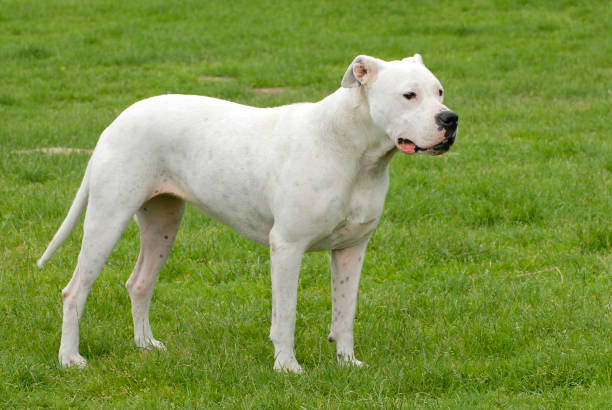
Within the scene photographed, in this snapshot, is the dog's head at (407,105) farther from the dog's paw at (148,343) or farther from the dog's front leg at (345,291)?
the dog's paw at (148,343)

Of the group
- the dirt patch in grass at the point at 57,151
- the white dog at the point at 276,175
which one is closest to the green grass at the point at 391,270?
the dirt patch in grass at the point at 57,151

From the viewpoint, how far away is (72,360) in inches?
209

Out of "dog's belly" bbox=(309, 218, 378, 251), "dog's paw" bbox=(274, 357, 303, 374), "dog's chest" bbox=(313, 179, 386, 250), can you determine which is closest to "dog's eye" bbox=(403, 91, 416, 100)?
"dog's chest" bbox=(313, 179, 386, 250)

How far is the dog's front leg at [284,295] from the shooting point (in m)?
4.88

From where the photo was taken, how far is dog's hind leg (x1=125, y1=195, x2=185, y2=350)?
572 cm

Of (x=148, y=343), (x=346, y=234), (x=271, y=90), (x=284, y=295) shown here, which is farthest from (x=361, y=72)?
(x=271, y=90)

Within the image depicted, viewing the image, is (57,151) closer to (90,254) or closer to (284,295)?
(90,254)

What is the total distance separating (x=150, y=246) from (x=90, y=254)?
49cm

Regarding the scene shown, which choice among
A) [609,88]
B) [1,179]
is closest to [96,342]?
[1,179]

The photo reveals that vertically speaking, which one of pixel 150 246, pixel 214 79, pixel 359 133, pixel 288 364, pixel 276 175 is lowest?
pixel 214 79

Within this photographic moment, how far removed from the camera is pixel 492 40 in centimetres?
1692

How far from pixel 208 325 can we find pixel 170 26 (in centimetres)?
1386

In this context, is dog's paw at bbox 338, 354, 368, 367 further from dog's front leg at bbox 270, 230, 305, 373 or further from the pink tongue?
the pink tongue

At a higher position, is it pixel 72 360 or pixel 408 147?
pixel 408 147
